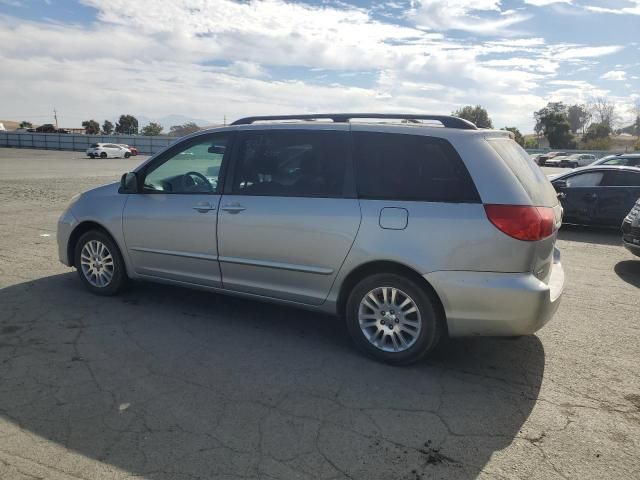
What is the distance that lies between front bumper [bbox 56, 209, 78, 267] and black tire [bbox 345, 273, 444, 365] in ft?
10.4

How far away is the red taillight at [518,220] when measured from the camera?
353cm

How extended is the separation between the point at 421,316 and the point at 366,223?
0.79 meters

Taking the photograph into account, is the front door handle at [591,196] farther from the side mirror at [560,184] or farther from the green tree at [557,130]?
the green tree at [557,130]

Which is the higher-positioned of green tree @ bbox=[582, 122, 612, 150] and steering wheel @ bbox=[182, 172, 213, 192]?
green tree @ bbox=[582, 122, 612, 150]

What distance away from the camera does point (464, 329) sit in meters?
3.74

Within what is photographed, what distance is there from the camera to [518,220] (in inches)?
139

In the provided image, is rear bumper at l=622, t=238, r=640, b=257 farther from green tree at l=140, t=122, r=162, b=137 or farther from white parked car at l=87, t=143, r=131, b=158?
green tree at l=140, t=122, r=162, b=137

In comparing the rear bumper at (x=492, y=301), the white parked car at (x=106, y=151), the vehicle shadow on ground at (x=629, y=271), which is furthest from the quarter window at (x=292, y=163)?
the white parked car at (x=106, y=151)

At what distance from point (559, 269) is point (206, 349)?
9.64ft

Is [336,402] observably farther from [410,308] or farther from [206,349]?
[206,349]

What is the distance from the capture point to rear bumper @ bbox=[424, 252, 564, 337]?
3.56 m

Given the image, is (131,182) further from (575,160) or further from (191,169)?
(575,160)

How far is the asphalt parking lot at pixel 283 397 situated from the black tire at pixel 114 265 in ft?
0.33

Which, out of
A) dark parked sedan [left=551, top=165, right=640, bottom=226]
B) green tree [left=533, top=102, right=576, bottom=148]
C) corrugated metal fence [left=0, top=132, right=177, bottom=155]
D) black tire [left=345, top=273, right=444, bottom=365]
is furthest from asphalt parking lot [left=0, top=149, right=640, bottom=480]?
green tree [left=533, top=102, right=576, bottom=148]
